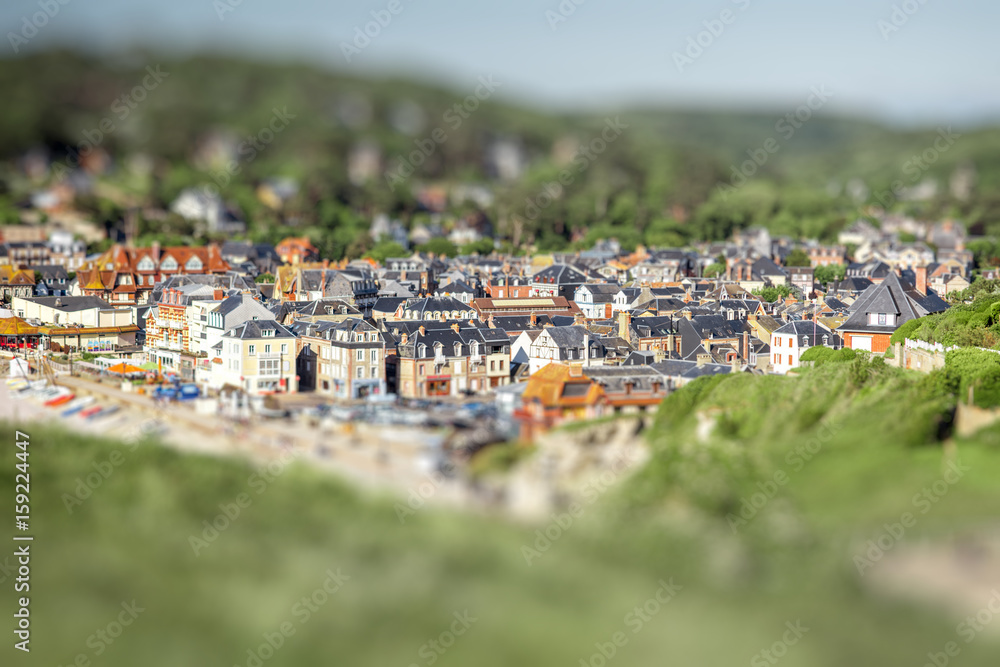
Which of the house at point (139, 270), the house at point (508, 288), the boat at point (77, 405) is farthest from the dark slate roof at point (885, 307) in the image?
the house at point (139, 270)

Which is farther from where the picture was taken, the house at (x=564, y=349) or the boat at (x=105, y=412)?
the house at (x=564, y=349)

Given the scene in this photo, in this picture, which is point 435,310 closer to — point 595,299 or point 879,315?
point 595,299

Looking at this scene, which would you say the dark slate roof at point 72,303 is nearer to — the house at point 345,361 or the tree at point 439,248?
the house at point 345,361

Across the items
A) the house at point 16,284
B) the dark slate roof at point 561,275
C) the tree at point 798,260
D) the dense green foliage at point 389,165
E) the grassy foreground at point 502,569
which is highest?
the dense green foliage at point 389,165

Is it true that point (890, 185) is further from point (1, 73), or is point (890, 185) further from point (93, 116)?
point (1, 73)

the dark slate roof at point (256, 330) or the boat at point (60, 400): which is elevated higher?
the dark slate roof at point (256, 330)

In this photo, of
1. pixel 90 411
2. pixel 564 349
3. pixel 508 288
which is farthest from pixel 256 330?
pixel 508 288

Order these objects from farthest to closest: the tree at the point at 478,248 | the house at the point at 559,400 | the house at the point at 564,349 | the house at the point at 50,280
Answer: the tree at the point at 478,248, the house at the point at 50,280, the house at the point at 564,349, the house at the point at 559,400
